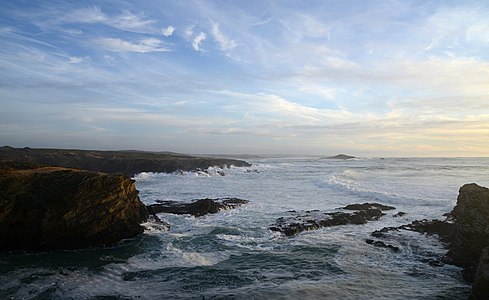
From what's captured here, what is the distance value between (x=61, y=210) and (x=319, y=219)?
12.9 m

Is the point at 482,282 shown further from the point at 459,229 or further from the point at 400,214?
the point at 400,214

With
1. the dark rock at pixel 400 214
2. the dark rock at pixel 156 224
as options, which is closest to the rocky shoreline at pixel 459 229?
the dark rock at pixel 400 214

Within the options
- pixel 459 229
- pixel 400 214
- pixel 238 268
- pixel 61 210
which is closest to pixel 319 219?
pixel 400 214

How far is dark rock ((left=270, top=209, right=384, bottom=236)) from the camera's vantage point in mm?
17498

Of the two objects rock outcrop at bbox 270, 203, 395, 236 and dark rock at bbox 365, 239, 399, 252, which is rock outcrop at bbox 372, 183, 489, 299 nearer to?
dark rock at bbox 365, 239, 399, 252

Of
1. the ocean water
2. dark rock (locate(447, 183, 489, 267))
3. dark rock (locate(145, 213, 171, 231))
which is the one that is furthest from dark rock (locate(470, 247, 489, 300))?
dark rock (locate(145, 213, 171, 231))

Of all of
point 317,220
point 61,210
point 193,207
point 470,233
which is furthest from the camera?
point 193,207

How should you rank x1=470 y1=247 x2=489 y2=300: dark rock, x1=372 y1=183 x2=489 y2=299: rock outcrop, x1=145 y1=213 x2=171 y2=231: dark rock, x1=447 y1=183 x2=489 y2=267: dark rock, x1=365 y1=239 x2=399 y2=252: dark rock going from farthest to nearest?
x1=145 y1=213 x2=171 y2=231: dark rock → x1=365 y1=239 x2=399 y2=252: dark rock → x1=447 y1=183 x2=489 y2=267: dark rock → x1=372 y1=183 x2=489 y2=299: rock outcrop → x1=470 y1=247 x2=489 y2=300: dark rock

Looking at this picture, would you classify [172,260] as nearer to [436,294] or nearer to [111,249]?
[111,249]

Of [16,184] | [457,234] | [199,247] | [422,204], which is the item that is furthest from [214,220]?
[422,204]

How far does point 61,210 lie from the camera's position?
14273 millimetres

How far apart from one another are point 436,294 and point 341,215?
10749 millimetres

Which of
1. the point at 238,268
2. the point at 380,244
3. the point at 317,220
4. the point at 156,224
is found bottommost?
the point at 238,268

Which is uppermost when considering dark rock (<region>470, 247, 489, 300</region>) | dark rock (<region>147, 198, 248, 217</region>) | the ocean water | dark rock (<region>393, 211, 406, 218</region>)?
dark rock (<region>470, 247, 489, 300</region>)
